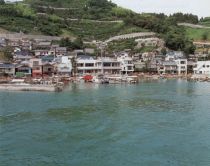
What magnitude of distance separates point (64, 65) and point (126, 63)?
9.19 meters

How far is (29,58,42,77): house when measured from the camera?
56188 mm

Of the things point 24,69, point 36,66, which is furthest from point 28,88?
point 36,66

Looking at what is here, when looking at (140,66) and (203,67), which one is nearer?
(203,67)

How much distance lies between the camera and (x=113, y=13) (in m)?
95.1

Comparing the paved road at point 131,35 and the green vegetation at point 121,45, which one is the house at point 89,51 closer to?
the green vegetation at point 121,45

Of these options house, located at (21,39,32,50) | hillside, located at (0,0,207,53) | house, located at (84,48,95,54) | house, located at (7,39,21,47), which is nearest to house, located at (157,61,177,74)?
hillside, located at (0,0,207,53)

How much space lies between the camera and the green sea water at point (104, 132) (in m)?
16.0

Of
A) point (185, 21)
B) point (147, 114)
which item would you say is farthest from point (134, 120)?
point (185, 21)

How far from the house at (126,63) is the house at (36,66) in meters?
11.6

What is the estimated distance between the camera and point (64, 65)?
194ft

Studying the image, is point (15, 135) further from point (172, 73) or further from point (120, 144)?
point (172, 73)

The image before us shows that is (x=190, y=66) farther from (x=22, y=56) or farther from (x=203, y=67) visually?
(x=22, y=56)

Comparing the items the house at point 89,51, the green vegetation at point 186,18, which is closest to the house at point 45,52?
the house at point 89,51

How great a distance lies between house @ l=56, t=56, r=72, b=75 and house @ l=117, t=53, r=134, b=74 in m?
7.23
